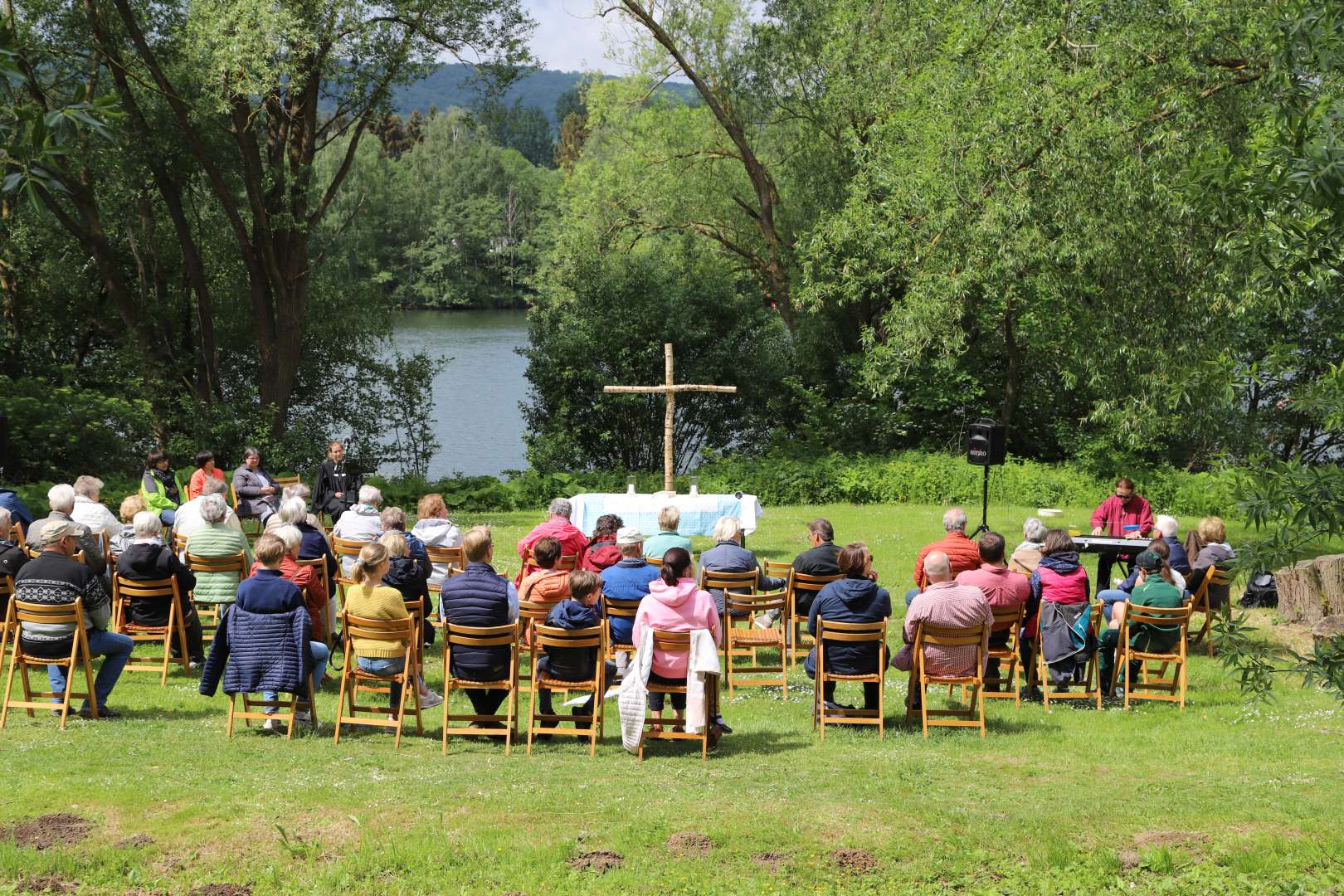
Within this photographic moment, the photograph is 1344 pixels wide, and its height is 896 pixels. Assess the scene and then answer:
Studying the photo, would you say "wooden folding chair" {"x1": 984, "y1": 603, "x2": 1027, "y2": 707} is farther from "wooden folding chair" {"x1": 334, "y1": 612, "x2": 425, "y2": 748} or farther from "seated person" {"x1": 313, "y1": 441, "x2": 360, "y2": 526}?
"seated person" {"x1": 313, "y1": 441, "x2": 360, "y2": 526}

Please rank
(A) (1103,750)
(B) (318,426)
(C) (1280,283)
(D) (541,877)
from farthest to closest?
(B) (318,426)
(A) (1103,750)
(D) (541,877)
(C) (1280,283)

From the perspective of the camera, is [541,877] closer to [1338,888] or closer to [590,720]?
[590,720]

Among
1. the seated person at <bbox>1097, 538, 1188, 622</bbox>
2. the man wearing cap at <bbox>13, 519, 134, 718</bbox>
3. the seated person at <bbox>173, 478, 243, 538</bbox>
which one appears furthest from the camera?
the seated person at <bbox>173, 478, 243, 538</bbox>

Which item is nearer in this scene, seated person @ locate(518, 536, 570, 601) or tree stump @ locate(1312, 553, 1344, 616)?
seated person @ locate(518, 536, 570, 601)

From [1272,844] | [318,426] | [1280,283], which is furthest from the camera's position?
[318,426]

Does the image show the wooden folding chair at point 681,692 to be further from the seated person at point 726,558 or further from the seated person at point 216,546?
the seated person at point 216,546

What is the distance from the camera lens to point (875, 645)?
28.2 ft

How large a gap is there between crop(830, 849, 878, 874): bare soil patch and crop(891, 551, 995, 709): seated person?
91.0 inches

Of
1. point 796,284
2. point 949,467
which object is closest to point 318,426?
point 796,284

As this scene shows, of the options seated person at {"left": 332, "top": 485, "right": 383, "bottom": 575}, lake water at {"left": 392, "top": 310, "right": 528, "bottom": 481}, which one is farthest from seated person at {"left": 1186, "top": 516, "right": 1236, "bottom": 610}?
lake water at {"left": 392, "top": 310, "right": 528, "bottom": 481}

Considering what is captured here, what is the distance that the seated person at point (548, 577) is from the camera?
8.85 metres

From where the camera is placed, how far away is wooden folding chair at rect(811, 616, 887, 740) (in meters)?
8.38

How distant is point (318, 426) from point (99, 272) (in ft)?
17.5

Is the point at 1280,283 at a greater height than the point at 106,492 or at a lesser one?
greater
